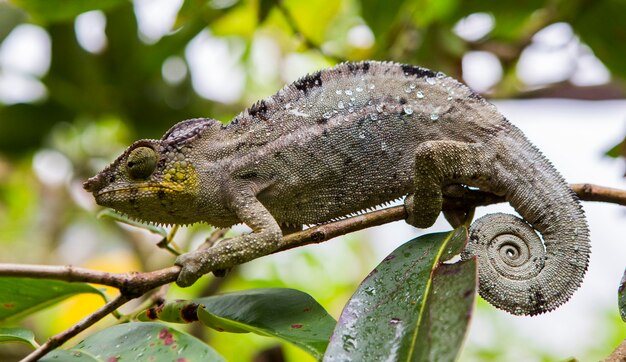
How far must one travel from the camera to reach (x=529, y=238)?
1956mm

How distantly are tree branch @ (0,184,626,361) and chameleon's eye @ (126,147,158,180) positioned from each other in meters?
0.38

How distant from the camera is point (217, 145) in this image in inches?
85.0

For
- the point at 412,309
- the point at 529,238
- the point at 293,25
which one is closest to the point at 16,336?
the point at 412,309

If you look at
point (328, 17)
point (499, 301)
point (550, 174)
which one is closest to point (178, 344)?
point (499, 301)

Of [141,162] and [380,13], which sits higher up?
[380,13]

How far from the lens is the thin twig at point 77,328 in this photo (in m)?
1.57

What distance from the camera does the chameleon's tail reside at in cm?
187

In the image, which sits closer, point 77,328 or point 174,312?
point 77,328

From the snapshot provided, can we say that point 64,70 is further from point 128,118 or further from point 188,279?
point 188,279

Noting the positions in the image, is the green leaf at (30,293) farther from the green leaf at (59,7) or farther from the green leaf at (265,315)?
the green leaf at (59,7)

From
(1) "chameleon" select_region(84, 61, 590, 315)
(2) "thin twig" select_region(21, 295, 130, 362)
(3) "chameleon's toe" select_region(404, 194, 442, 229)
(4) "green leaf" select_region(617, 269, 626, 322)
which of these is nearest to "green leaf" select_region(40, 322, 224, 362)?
(2) "thin twig" select_region(21, 295, 130, 362)

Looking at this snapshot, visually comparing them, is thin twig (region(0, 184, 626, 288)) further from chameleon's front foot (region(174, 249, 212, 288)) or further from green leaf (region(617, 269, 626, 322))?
green leaf (region(617, 269, 626, 322))

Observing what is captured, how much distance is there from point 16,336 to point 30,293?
32 centimetres

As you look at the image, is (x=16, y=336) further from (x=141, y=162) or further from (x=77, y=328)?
(x=141, y=162)
